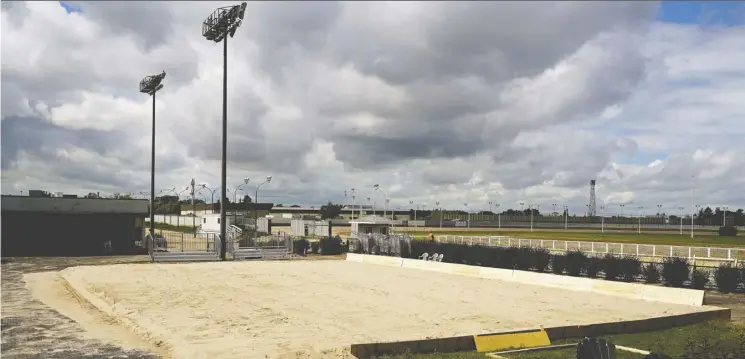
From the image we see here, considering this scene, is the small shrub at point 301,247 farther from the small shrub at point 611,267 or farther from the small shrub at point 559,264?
the small shrub at point 611,267

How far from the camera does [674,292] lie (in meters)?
20.0

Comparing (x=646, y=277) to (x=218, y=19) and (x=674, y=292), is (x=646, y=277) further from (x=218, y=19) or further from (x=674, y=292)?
(x=218, y=19)

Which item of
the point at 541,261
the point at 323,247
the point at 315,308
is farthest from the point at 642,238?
the point at 315,308

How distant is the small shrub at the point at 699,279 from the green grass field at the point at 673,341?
27.4ft

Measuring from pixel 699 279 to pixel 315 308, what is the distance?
49.5 feet

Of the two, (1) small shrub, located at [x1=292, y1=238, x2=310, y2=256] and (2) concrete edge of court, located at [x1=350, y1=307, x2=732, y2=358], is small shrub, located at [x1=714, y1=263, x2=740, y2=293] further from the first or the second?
(1) small shrub, located at [x1=292, y1=238, x2=310, y2=256]

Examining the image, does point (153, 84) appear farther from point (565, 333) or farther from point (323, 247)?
point (565, 333)

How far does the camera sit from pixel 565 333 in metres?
14.0

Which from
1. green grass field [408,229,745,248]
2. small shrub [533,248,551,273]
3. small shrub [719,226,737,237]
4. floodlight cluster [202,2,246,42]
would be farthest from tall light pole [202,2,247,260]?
small shrub [719,226,737,237]

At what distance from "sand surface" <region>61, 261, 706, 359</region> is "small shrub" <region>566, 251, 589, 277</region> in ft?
15.3

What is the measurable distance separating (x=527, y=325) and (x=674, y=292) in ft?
24.2

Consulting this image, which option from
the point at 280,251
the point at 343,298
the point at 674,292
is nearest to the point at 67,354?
the point at 343,298

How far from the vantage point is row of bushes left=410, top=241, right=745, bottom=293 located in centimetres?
2436

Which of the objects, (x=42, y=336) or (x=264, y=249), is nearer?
(x=42, y=336)
